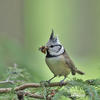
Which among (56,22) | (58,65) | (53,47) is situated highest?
(56,22)

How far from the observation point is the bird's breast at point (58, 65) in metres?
2.36

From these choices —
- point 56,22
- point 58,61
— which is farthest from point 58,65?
point 56,22

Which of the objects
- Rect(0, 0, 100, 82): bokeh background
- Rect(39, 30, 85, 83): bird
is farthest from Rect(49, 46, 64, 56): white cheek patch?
Rect(0, 0, 100, 82): bokeh background

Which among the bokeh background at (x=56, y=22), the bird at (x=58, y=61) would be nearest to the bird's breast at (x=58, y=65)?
the bird at (x=58, y=61)

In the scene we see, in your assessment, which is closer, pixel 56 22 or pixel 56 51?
pixel 56 51

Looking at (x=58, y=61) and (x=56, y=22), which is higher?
(x=56, y=22)

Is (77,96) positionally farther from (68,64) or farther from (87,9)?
(87,9)

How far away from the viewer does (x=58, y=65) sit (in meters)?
2.38

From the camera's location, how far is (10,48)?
3.36m

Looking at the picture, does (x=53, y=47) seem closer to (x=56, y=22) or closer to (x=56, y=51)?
(x=56, y=51)

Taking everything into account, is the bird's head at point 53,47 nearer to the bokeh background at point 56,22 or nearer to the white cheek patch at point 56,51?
the white cheek patch at point 56,51

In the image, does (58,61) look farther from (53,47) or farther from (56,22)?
(56,22)

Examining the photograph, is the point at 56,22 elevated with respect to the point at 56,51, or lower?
elevated

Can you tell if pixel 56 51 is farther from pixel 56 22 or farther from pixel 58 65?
pixel 56 22
